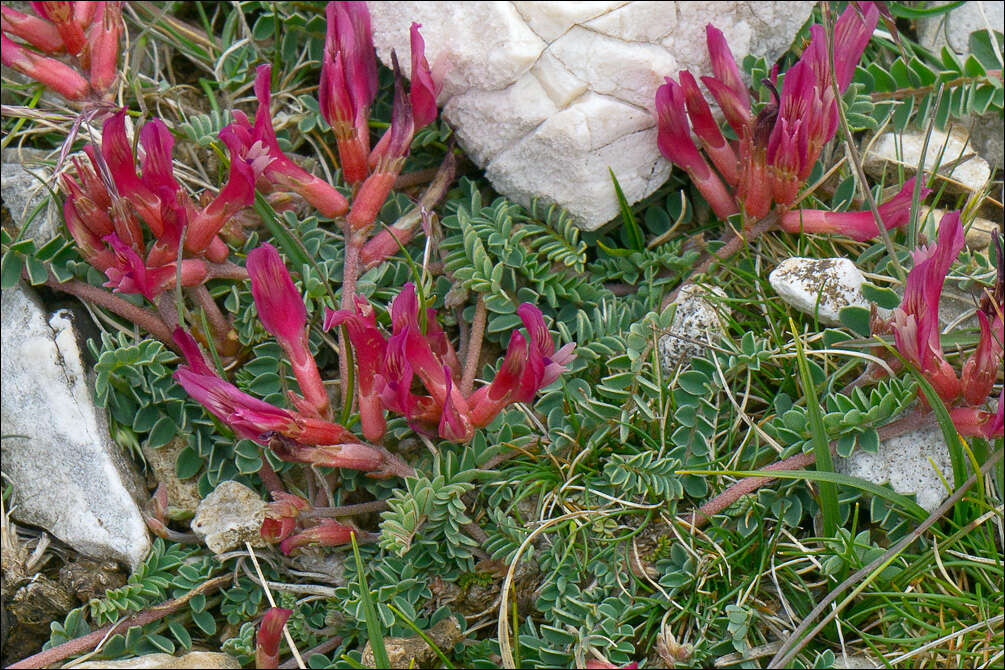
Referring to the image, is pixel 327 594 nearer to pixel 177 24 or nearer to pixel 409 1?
pixel 409 1

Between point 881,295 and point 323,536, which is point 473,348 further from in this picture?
point 881,295

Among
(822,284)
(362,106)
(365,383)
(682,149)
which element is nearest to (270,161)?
(362,106)

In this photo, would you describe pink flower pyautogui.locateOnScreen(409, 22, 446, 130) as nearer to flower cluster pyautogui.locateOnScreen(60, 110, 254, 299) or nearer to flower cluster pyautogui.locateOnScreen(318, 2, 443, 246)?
flower cluster pyautogui.locateOnScreen(318, 2, 443, 246)

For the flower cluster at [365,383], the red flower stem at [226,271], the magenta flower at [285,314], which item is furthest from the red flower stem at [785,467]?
the red flower stem at [226,271]

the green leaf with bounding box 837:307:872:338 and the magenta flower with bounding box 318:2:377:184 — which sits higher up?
the magenta flower with bounding box 318:2:377:184

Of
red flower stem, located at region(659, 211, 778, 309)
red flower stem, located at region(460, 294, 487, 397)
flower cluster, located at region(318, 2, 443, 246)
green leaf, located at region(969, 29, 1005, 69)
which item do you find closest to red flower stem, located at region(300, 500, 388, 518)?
red flower stem, located at region(460, 294, 487, 397)

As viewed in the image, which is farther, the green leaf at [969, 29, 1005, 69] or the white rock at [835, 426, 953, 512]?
the green leaf at [969, 29, 1005, 69]

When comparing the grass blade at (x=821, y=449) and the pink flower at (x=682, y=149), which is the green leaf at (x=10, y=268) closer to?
the pink flower at (x=682, y=149)
